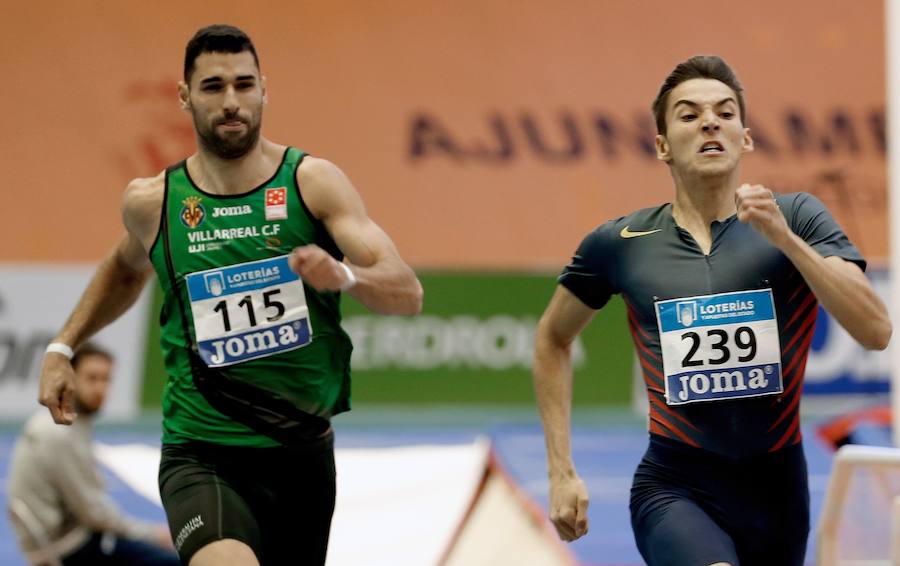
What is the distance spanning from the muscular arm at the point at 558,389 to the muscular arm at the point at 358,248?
498 millimetres

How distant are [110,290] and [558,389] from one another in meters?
1.55

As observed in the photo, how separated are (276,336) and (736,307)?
1.39 meters

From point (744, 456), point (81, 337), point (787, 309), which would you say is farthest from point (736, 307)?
point (81, 337)

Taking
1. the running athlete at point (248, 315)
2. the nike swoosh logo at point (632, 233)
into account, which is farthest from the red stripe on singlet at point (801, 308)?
the running athlete at point (248, 315)

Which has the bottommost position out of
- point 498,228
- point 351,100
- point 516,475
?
point 516,475

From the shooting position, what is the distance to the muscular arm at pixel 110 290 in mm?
4602

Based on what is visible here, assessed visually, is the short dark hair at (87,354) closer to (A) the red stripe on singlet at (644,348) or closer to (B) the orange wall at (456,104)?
(A) the red stripe on singlet at (644,348)

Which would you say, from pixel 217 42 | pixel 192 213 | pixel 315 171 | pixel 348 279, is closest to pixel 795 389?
pixel 348 279

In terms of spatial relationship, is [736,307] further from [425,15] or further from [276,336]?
[425,15]

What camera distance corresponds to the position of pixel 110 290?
4.87m

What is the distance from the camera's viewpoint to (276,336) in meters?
4.45

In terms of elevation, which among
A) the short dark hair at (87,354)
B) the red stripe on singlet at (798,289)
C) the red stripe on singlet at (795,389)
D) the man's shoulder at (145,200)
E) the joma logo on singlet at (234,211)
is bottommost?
the short dark hair at (87,354)

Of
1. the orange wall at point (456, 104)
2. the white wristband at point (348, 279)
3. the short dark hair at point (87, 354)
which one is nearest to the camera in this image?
the white wristband at point (348, 279)

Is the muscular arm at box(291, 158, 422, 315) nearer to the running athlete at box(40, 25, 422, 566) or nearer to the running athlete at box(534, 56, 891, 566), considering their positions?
the running athlete at box(40, 25, 422, 566)
